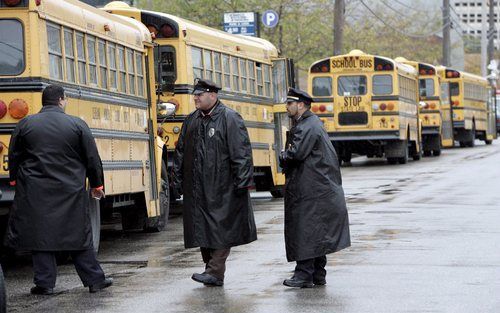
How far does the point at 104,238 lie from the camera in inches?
609

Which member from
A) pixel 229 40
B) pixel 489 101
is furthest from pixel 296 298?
pixel 489 101

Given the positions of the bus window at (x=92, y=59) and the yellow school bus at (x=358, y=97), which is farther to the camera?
the yellow school bus at (x=358, y=97)

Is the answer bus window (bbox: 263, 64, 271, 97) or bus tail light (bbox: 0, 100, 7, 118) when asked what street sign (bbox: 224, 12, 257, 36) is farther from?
bus tail light (bbox: 0, 100, 7, 118)

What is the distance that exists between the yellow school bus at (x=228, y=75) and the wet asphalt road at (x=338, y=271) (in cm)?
183

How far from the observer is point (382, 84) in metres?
32.2

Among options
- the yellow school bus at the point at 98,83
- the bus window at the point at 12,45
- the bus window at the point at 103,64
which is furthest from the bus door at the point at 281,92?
the bus window at the point at 12,45

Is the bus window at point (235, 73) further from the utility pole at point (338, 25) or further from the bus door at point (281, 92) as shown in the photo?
the utility pole at point (338, 25)

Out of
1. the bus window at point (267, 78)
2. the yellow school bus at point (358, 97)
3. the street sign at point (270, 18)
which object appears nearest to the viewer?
the bus window at point (267, 78)

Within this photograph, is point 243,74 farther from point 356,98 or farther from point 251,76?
point 356,98

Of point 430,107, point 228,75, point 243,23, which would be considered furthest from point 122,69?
point 430,107

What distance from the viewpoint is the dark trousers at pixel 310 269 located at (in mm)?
10422

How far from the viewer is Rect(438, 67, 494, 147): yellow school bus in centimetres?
4362

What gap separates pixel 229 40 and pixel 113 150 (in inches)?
267

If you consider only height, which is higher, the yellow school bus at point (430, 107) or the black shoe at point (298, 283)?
the yellow school bus at point (430, 107)
